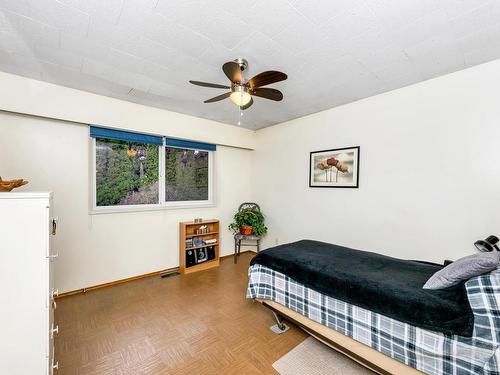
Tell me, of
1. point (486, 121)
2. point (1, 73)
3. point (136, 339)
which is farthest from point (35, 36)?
point (486, 121)

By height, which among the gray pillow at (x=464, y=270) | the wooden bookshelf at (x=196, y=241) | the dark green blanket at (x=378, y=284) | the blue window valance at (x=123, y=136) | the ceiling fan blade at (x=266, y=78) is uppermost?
the ceiling fan blade at (x=266, y=78)

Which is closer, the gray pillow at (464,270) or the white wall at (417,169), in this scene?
the gray pillow at (464,270)

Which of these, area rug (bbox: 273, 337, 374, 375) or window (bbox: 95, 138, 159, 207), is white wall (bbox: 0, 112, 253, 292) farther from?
area rug (bbox: 273, 337, 374, 375)

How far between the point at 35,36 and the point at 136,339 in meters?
2.67

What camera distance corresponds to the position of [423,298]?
1.35 metres

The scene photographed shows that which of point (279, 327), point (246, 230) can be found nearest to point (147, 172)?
point (246, 230)

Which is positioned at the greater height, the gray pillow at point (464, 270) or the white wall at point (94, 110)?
the white wall at point (94, 110)

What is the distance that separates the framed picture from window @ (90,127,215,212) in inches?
73.0

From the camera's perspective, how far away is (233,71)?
182 cm

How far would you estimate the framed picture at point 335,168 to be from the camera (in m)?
3.05

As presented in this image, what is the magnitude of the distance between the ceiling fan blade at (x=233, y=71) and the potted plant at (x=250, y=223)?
2579 mm

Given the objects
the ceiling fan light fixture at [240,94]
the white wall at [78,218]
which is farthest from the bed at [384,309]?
the white wall at [78,218]

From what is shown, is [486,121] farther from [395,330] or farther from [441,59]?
[395,330]

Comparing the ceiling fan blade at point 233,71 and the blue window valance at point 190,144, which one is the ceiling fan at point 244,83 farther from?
the blue window valance at point 190,144
